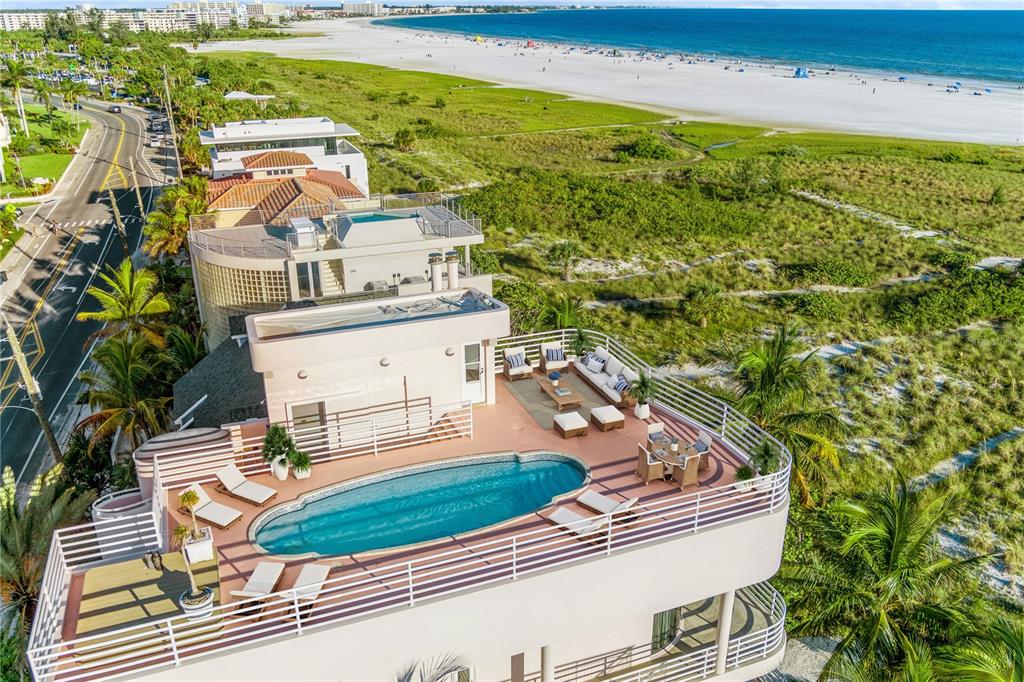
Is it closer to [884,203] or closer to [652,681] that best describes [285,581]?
[652,681]

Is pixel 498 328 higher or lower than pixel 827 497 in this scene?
higher

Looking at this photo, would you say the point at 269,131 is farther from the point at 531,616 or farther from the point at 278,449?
the point at 531,616

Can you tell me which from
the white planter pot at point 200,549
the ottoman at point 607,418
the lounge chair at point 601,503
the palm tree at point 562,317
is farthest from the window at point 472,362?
the palm tree at point 562,317

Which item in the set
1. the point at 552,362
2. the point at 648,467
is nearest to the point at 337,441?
the point at 552,362

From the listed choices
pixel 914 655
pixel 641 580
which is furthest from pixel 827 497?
pixel 641 580

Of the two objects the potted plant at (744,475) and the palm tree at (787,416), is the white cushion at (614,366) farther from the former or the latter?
the potted plant at (744,475)

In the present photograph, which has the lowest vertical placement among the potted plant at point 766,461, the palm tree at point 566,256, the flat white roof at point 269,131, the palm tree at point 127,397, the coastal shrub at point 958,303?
the coastal shrub at point 958,303
